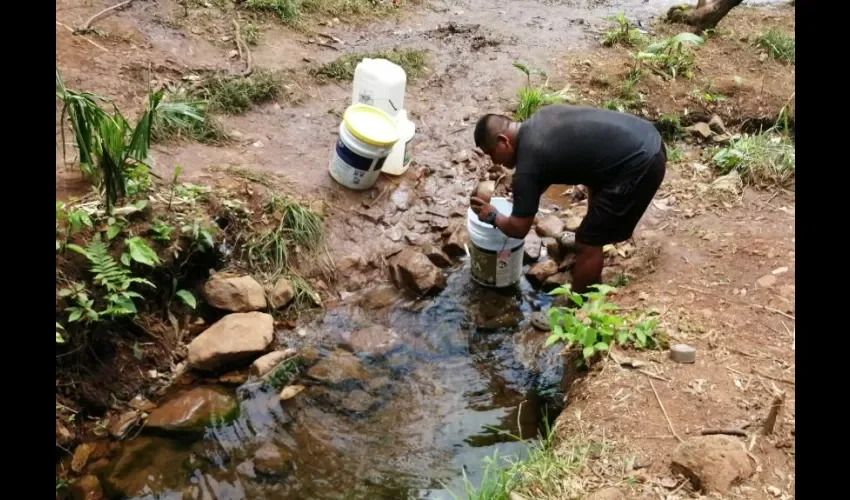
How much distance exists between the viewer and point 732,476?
Answer: 2479 mm

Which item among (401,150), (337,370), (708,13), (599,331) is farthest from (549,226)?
(708,13)

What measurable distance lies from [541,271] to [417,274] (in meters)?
0.88

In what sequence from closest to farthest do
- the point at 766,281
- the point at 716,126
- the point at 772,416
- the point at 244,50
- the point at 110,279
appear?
1. the point at 772,416
2. the point at 110,279
3. the point at 766,281
4. the point at 716,126
5. the point at 244,50

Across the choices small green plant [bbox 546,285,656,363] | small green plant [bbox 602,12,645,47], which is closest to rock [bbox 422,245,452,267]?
small green plant [bbox 546,285,656,363]

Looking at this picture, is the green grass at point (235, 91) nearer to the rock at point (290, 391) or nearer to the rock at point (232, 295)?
the rock at point (232, 295)

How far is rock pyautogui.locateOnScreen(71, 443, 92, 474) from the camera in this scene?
Result: 3.24 metres

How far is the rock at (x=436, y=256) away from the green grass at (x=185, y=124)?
1.94m

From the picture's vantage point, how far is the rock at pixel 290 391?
3.66m

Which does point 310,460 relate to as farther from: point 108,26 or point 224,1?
point 224,1

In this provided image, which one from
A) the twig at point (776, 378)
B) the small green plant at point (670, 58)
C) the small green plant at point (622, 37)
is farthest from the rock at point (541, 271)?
the small green plant at point (622, 37)

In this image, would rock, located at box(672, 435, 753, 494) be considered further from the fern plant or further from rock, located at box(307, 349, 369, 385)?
the fern plant

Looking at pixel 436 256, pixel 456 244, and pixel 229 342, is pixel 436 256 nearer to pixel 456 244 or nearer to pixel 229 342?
pixel 456 244

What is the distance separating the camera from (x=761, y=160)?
521 cm

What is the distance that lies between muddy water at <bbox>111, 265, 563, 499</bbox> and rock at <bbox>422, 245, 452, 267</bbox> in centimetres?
51
